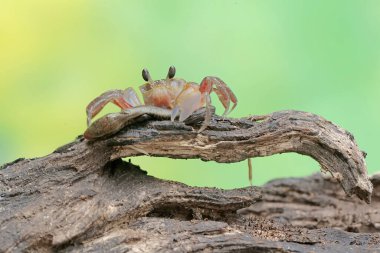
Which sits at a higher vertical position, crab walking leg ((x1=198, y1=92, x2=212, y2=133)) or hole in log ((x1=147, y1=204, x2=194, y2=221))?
crab walking leg ((x1=198, y1=92, x2=212, y2=133))

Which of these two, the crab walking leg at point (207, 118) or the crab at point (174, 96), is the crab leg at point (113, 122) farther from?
the crab walking leg at point (207, 118)

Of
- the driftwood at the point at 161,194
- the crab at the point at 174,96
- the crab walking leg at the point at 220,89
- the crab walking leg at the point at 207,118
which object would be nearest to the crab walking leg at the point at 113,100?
the crab at the point at 174,96

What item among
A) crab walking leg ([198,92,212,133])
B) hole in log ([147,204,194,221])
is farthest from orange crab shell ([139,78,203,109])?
hole in log ([147,204,194,221])

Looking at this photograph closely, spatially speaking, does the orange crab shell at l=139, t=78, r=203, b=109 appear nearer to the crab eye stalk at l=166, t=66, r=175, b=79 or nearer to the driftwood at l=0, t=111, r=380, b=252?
the crab eye stalk at l=166, t=66, r=175, b=79

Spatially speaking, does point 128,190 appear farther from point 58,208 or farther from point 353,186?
point 353,186

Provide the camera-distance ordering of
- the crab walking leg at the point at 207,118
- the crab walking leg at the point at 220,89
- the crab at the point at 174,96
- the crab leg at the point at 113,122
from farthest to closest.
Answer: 1. the crab walking leg at the point at 220,89
2. the crab at the point at 174,96
3. the crab walking leg at the point at 207,118
4. the crab leg at the point at 113,122

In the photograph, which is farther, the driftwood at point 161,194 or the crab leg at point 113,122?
the crab leg at point 113,122

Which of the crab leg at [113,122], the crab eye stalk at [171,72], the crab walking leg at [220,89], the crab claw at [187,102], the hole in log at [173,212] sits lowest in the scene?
the hole in log at [173,212]

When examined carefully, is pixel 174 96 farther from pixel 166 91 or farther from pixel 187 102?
pixel 187 102
